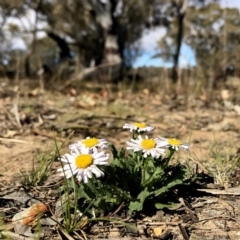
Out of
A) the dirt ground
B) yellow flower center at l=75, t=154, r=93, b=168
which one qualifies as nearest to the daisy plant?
yellow flower center at l=75, t=154, r=93, b=168

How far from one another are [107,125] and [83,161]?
187 cm

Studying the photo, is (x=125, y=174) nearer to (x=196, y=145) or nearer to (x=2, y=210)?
(x=2, y=210)

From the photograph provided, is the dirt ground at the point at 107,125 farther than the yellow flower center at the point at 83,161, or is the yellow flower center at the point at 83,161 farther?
the dirt ground at the point at 107,125

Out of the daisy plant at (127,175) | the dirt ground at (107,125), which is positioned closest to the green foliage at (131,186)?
the daisy plant at (127,175)

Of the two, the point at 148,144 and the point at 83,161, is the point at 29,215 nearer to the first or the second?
the point at 83,161

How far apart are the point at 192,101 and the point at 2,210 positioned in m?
3.44

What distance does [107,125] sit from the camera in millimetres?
3066

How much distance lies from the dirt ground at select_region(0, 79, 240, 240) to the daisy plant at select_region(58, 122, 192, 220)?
0.92ft

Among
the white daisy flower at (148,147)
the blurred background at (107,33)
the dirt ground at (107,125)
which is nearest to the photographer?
the white daisy flower at (148,147)

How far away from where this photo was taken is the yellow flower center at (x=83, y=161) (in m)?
1.19

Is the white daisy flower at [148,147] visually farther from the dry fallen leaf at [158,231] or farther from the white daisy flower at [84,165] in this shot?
the dry fallen leaf at [158,231]

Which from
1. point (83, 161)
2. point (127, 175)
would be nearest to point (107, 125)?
point (127, 175)

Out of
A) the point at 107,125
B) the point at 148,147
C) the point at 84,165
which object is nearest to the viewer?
the point at 84,165

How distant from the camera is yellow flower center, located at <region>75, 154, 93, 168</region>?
119cm
